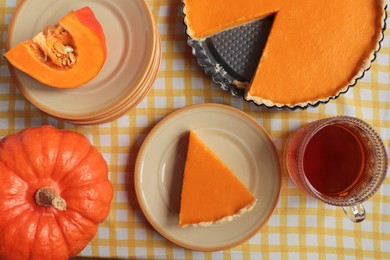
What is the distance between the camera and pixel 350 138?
105 cm

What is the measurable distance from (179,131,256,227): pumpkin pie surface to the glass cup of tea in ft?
0.49

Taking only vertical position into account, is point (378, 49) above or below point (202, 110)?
above

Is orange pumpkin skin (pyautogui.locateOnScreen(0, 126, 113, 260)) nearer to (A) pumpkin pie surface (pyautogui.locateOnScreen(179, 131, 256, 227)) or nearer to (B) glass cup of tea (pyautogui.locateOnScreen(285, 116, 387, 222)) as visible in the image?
(A) pumpkin pie surface (pyautogui.locateOnScreen(179, 131, 256, 227))

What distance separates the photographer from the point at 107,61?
105cm

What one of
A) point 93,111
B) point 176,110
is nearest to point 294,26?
point 176,110

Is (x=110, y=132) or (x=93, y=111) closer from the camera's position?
(x=93, y=111)

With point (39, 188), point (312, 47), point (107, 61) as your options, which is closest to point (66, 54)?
point (107, 61)

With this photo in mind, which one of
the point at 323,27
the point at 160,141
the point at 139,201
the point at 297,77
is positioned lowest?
the point at 139,201

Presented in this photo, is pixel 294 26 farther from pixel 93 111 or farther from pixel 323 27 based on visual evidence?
pixel 93 111

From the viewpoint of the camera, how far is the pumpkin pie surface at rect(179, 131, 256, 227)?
41.7 inches

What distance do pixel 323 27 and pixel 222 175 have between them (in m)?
0.44

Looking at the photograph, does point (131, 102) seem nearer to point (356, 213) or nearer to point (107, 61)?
point (107, 61)

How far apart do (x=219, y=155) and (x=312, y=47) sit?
35cm

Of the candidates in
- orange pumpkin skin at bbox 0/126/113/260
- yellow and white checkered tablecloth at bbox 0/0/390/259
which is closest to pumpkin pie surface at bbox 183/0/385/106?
yellow and white checkered tablecloth at bbox 0/0/390/259
